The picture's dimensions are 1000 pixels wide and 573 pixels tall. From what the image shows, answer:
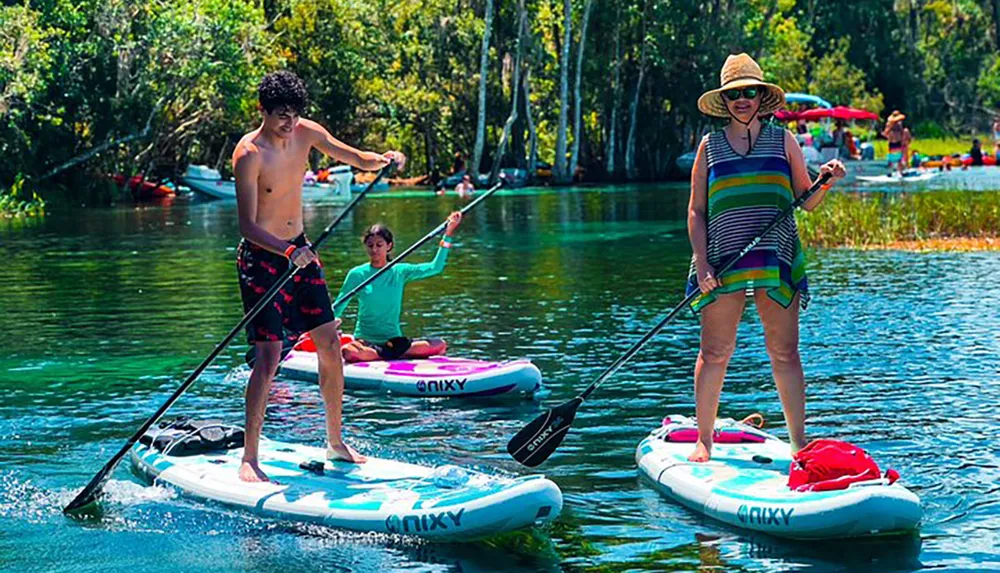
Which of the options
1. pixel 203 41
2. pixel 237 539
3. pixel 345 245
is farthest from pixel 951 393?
pixel 203 41

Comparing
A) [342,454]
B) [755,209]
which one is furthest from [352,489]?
[755,209]

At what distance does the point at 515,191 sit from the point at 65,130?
588 inches

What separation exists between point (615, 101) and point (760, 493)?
5642 centimetres

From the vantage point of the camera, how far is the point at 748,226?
872 cm

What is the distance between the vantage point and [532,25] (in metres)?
63.7

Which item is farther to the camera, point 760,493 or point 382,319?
point 382,319

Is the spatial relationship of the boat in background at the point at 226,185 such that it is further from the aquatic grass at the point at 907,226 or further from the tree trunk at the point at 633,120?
the aquatic grass at the point at 907,226

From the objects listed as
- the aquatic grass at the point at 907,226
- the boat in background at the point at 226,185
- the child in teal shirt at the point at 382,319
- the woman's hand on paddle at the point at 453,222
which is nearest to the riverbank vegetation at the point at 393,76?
the boat in background at the point at 226,185

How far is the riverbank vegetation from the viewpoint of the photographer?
49.0 meters

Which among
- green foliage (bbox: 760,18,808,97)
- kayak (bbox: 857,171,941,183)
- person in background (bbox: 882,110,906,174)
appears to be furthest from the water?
green foliage (bbox: 760,18,808,97)

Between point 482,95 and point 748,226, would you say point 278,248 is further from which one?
point 482,95

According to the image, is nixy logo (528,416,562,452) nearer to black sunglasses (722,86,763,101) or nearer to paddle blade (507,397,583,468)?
paddle blade (507,397,583,468)

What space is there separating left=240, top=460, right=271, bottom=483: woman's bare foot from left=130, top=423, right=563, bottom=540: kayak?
0.21ft

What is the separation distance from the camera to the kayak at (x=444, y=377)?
12320 millimetres
